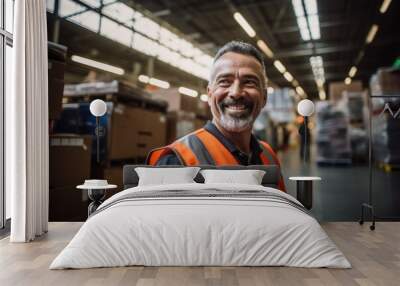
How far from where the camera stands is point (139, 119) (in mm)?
4734

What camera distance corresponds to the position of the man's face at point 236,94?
423cm

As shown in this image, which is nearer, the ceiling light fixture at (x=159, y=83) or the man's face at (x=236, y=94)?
the man's face at (x=236, y=94)

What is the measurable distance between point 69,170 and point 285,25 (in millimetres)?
3164

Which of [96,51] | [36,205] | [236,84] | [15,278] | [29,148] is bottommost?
[15,278]

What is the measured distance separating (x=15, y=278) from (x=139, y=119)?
8.45 ft

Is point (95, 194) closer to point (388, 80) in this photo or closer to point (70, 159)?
point (70, 159)

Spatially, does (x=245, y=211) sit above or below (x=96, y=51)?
below

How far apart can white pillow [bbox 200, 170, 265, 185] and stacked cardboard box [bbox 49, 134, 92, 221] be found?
156cm

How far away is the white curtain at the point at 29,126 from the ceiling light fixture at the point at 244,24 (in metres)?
2.21

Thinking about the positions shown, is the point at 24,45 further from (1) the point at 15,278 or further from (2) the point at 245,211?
(2) the point at 245,211

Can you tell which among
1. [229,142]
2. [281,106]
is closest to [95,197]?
[229,142]

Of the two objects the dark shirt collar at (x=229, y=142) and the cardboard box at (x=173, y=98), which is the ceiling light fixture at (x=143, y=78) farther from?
the dark shirt collar at (x=229, y=142)

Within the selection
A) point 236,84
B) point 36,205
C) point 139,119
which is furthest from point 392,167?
point 36,205

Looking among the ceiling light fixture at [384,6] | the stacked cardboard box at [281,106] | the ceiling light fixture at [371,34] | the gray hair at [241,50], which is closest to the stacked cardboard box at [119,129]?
the gray hair at [241,50]
